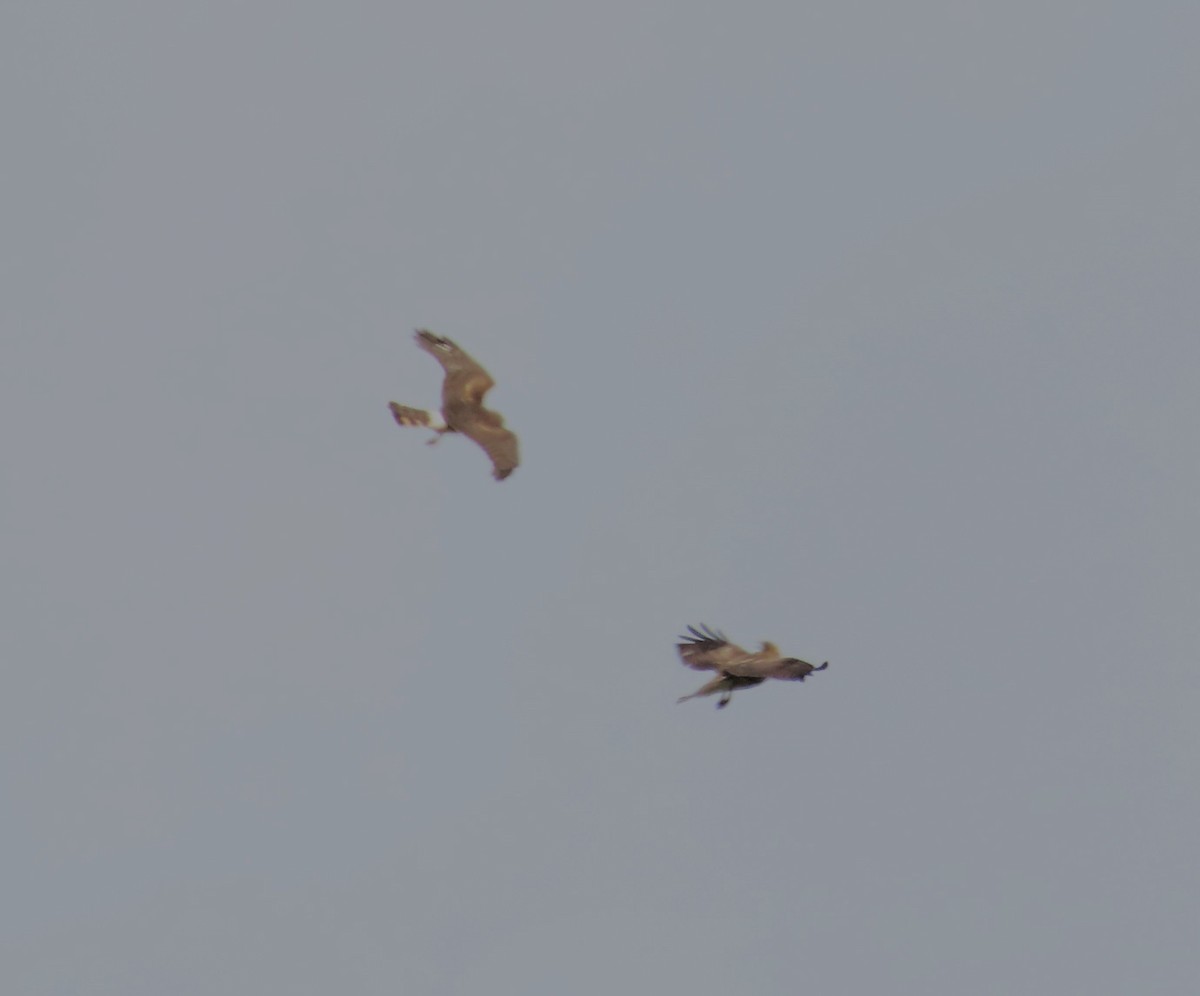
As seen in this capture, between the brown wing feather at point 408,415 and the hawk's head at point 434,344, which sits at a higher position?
the hawk's head at point 434,344

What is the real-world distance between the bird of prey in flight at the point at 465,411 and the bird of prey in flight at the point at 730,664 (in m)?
5.66

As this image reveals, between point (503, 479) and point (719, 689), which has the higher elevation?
point (503, 479)

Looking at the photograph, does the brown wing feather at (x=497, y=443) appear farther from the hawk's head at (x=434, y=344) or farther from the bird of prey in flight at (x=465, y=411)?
the hawk's head at (x=434, y=344)

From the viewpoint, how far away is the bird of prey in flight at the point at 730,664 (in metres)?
31.8

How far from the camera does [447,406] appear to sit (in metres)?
36.4

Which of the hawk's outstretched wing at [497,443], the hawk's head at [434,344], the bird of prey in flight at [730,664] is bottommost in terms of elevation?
the bird of prey in flight at [730,664]

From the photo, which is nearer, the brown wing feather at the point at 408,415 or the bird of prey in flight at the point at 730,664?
the bird of prey in flight at the point at 730,664

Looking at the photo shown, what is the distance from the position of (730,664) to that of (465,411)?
333 inches

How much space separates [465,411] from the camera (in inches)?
1427

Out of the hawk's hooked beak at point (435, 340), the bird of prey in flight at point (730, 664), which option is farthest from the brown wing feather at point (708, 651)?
the hawk's hooked beak at point (435, 340)

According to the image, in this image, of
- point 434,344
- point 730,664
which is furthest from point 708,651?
point 434,344

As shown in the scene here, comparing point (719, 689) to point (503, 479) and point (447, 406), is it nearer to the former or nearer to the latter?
point (503, 479)

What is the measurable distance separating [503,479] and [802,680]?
791cm

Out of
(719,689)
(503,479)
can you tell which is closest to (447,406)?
(503,479)
